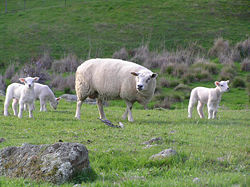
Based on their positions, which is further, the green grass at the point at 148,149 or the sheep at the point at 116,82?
the sheep at the point at 116,82

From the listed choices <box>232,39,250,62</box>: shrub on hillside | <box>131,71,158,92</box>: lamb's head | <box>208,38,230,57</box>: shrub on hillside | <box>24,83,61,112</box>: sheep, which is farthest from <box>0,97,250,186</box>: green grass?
<box>208,38,230,57</box>: shrub on hillside

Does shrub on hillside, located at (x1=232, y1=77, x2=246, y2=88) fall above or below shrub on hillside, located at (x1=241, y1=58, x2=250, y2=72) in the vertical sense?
below

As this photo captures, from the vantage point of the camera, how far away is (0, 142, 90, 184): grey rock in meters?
5.62

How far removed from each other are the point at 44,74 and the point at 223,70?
13.8 m

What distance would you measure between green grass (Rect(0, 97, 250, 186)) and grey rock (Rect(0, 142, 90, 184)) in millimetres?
163

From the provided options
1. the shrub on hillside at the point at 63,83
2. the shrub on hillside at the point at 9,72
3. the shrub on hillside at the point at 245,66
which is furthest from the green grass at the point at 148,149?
the shrub on hillside at the point at 9,72

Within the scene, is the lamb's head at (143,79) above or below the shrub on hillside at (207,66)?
above

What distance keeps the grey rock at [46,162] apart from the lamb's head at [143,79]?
6.94m

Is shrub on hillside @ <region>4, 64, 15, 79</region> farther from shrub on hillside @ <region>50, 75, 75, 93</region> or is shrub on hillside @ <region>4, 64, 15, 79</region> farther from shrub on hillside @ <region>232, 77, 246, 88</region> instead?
shrub on hillside @ <region>232, 77, 246, 88</region>

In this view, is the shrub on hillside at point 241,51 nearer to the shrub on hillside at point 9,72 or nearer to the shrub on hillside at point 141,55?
the shrub on hillside at point 141,55

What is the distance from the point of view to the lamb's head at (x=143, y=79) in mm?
12752

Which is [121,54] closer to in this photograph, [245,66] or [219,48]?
[219,48]

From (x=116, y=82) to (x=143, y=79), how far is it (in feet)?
4.21

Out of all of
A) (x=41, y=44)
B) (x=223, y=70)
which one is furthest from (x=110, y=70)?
(x=41, y=44)
